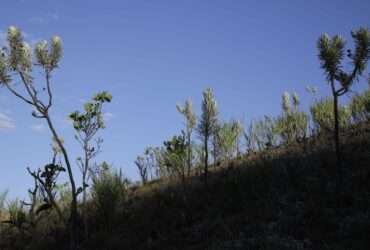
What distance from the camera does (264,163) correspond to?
36.6 ft

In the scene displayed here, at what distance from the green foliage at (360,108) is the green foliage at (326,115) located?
27 cm

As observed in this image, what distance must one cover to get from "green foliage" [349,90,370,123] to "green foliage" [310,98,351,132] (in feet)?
0.87

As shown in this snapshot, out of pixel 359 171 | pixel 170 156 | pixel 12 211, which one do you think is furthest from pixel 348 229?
pixel 12 211

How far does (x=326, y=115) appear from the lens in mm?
14867

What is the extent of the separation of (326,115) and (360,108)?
1529 mm

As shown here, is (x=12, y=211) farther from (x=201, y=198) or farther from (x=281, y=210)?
(x=281, y=210)

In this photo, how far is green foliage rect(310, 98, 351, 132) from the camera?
14.8 m

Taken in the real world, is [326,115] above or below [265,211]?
above

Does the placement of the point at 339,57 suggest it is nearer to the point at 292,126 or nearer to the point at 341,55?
the point at 341,55

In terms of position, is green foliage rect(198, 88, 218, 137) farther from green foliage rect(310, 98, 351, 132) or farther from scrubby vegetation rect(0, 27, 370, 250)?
green foliage rect(310, 98, 351, 132)

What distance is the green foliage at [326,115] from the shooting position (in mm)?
14781

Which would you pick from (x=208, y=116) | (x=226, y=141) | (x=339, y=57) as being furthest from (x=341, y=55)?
(x=226, y=141)

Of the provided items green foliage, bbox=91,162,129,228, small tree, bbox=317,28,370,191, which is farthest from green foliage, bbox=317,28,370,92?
green foliage, bbox=91,162,129,228

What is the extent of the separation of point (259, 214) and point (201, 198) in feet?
8.00
